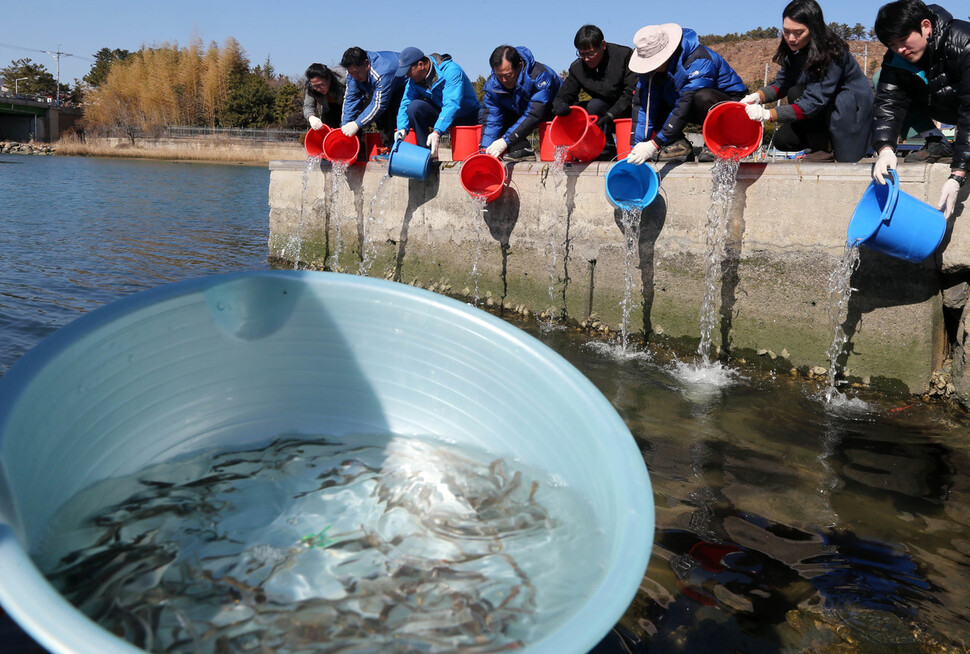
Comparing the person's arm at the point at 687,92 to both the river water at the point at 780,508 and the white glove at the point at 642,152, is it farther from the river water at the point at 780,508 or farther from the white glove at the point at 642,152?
the river water at the point at 780,508

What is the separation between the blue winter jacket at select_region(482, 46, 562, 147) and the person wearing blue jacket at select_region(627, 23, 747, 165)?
0.85 meters

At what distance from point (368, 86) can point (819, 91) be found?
13.6 feet

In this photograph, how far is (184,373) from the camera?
7.36 ft

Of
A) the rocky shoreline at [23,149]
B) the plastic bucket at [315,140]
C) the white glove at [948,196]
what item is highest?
the rocky shoreline at [23,149]

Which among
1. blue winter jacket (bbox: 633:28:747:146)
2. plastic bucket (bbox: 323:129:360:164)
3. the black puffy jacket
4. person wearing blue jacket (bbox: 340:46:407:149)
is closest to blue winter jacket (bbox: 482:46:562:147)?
blue winter jacket (bbox: 633:28:747:146)

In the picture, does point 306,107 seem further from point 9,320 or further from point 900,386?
point 900,386

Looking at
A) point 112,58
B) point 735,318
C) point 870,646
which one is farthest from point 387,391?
point 112,58

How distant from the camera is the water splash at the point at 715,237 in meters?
4.79

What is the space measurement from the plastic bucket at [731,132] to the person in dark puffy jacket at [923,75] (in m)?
0.73

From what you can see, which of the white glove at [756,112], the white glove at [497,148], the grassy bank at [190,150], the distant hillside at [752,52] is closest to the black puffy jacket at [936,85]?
the white glove at [756,112]

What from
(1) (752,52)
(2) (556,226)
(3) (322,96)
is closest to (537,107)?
(2) (556,226)

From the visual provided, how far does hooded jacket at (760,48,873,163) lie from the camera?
15.1ft

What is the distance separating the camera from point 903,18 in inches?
153

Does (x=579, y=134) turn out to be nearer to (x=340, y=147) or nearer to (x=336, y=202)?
(x=340, y=147)
